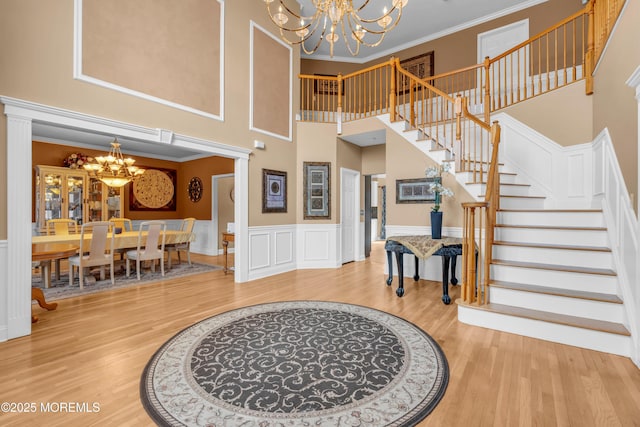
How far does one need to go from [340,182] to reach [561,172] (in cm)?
363

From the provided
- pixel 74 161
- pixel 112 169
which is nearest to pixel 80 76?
pixel 112 169

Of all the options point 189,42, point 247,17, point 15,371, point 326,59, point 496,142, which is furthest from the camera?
point 326,59

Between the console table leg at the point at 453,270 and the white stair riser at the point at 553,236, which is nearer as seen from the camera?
the white stair riser at the point at 553,236

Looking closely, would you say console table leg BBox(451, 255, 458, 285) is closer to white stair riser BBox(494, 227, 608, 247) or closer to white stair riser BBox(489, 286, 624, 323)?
white stair riser BBox(494, 227, 608, 247)

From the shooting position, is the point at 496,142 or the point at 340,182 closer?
the point at 496,142

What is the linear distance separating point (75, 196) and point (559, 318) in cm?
912

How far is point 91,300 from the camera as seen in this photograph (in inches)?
145

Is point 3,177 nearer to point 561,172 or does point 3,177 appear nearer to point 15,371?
point 15,371

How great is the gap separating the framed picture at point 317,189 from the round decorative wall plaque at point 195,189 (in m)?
4.08

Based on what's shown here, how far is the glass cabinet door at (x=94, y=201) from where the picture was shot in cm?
691

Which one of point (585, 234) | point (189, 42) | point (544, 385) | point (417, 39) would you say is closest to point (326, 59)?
point (417, 39)

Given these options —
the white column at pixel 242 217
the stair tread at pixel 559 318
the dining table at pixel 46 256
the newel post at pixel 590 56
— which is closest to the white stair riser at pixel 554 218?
the stair tread at pixel 559 318

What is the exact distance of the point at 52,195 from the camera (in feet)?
20.7

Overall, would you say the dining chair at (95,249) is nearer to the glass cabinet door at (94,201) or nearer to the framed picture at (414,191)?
the glass cabinet door at (94,201)
